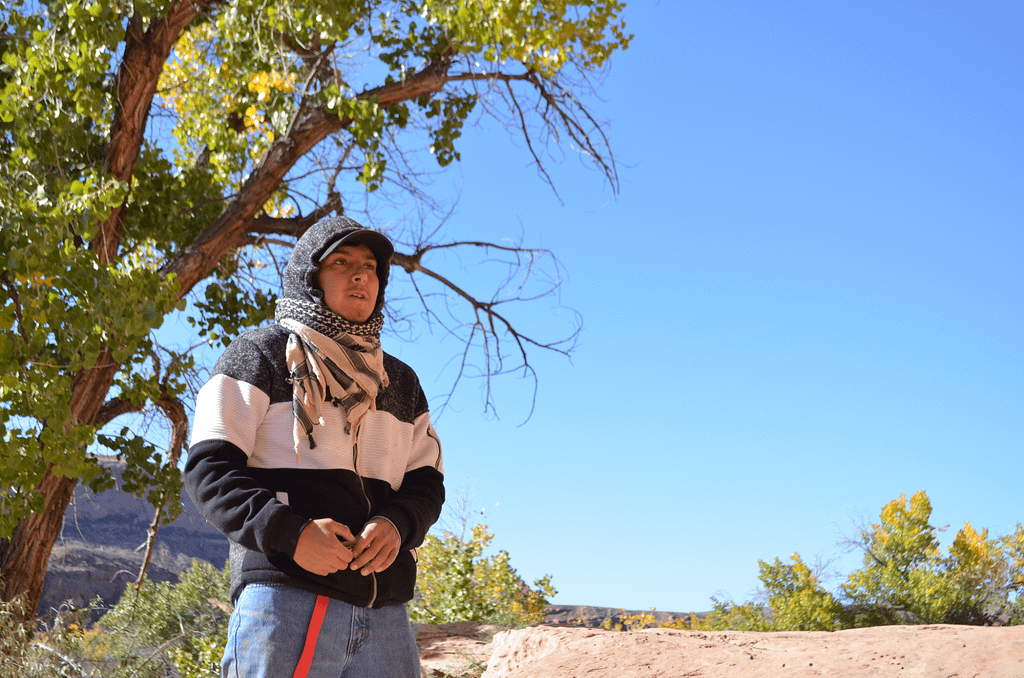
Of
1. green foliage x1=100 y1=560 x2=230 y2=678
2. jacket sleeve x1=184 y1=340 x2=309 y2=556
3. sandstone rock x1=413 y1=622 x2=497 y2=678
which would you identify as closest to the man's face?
jacket sleeve x1=184 y1=340 x2=309 y2=556

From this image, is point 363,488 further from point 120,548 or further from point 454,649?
point 120,548

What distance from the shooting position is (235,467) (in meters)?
2.06

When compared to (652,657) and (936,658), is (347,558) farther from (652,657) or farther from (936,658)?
(936,658)

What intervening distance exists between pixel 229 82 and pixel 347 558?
19.5 ft

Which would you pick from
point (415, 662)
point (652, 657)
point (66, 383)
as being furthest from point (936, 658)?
point (66, 383)

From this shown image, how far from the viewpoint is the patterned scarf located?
2.23 meters

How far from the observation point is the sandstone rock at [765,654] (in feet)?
10.6

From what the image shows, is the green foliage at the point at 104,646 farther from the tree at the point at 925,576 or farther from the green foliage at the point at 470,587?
the tree at the point at 925,576

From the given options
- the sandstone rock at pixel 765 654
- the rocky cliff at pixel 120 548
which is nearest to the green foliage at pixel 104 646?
the sandstone rock at pixel 765 654

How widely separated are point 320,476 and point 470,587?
20.0 feet

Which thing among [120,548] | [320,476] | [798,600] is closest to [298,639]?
[320,476]

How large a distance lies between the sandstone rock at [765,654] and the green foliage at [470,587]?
3.24m

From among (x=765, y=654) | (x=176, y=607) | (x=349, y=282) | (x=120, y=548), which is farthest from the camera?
(x=120, y=548)

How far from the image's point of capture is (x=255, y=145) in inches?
293
